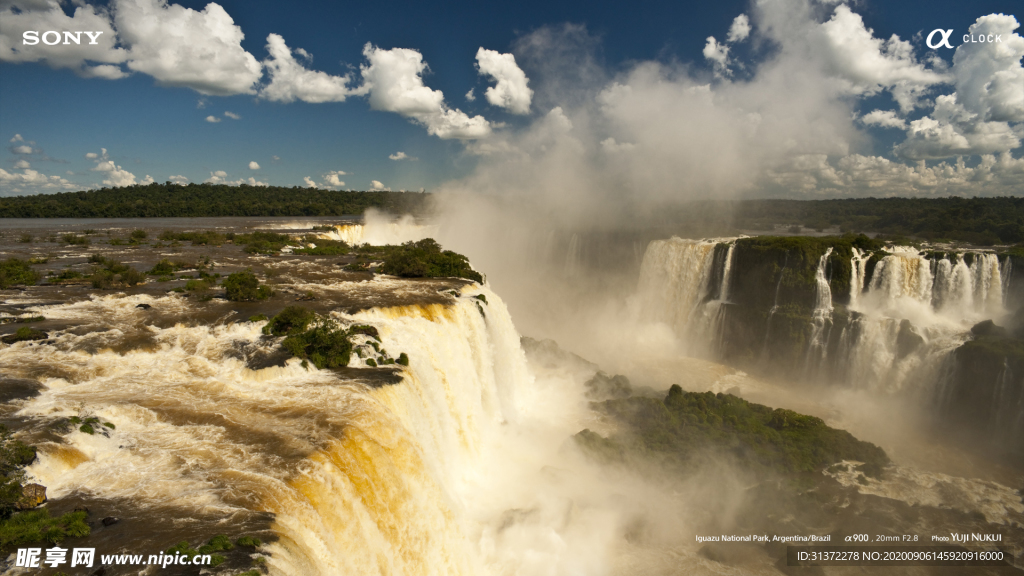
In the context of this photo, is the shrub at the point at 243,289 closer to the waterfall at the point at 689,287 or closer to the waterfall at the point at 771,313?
the waterfall at the point at 689,287

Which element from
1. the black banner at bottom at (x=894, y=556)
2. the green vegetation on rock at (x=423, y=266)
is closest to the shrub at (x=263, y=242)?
the green vegetation on rock at (x=423, y=266)

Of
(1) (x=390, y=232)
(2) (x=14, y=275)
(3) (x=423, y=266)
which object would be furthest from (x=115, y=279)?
(1) (x=390, y=232)

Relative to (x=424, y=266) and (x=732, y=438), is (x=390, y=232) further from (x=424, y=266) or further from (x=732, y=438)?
(x=732, y=438)

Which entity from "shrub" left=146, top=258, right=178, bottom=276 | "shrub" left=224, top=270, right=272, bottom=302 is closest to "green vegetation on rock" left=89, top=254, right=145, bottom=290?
"shrub" left=146, top=258, right=178, bottom=276

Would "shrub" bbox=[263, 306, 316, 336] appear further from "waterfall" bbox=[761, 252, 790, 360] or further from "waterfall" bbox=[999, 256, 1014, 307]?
"waterfall" bbox=[999, 256, 1014, 307]

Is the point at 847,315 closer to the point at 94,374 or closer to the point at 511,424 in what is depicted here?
the point at 511,424

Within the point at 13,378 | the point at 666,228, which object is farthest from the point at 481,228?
the point at 13,378
